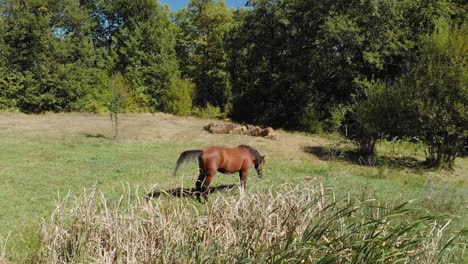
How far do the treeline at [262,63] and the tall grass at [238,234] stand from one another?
473 inches

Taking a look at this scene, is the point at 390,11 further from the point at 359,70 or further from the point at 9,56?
the point at 9,56

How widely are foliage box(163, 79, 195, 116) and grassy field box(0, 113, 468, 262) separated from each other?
5404mm

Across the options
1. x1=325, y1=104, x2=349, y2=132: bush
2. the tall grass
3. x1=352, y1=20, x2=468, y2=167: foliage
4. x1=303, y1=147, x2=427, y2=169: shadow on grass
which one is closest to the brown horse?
the tall grass

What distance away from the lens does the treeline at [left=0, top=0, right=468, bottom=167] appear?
1526 cm

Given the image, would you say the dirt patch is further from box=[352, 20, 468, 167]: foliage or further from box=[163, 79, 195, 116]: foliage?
box=[163, 79, 195, 116]: foliage

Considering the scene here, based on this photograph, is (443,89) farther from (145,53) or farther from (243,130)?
(145,53)

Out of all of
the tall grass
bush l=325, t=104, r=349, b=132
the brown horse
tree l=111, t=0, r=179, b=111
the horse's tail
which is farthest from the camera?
tree l=111, t=0, r=179, b=111

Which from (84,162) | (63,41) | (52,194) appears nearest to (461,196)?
(52,194)

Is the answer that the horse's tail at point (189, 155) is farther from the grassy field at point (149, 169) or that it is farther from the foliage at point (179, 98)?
the foliage at point (179, 98)

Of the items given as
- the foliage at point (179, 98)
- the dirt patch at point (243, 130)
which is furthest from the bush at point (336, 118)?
the foliage at point (179, 98)

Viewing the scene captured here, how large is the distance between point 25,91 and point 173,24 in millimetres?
13523

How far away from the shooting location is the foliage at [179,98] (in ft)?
94.6

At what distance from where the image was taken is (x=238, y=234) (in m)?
3.86

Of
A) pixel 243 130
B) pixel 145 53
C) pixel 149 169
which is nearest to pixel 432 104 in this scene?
pixel 243 130
